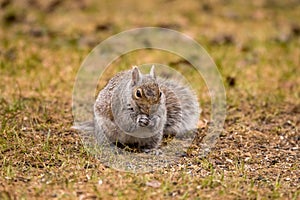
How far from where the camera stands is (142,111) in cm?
363

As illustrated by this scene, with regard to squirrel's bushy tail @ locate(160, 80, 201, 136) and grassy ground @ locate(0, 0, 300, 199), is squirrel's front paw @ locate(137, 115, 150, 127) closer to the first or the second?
grassy ground @ locate(0, 0, 300, 199)

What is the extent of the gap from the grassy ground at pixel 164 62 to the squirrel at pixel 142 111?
0.26 meters

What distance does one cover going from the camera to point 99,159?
3.71 meters

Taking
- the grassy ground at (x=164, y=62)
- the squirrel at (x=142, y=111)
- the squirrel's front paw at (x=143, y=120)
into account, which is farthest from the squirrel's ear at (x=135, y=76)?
the grassy ground at (x=164, y=62)

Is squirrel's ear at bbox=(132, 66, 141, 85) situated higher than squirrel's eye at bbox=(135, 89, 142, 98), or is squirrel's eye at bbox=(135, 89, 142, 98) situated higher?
squirrel's ear at bbox=(132, 66, 141, 85)

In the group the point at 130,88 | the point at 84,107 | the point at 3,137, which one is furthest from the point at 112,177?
the point at 84,107

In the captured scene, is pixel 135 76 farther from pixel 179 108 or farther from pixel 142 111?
pixel 179 108

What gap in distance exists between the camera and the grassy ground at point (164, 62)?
11.1 ft

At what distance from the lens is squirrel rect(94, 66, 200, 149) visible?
3.64 m

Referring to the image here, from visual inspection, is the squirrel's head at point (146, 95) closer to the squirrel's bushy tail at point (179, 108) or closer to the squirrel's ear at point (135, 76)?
the squirrel's ear at point (135, 76)

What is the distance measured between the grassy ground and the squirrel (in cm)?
26

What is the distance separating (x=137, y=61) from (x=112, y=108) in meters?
2.16

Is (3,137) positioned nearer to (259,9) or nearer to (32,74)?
(32,74)

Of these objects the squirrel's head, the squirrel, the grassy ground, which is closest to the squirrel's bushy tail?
the squirrel
